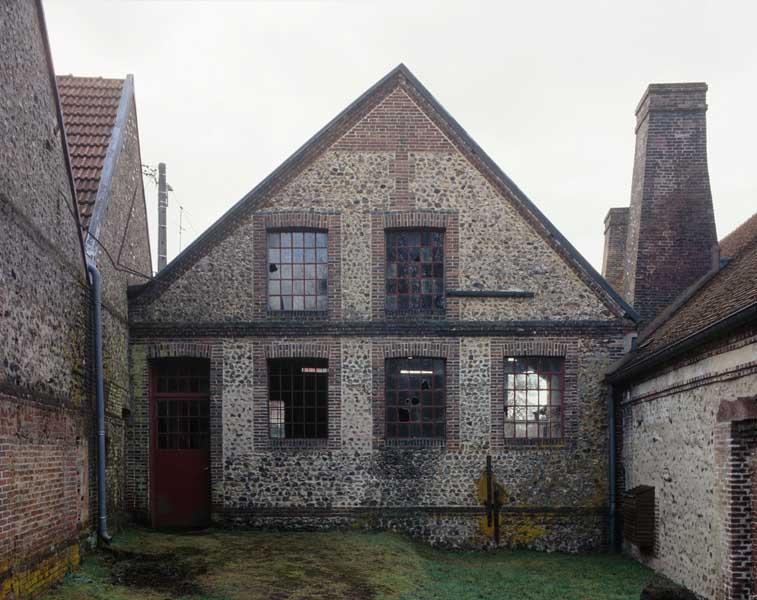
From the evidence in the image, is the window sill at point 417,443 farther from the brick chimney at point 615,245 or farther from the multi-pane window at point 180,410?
the brick chimney at point 615,245

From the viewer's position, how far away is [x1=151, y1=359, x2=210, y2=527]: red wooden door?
15.8m

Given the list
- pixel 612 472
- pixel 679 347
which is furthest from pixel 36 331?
pixel 612 472

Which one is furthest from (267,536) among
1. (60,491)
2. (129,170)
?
(129,170)

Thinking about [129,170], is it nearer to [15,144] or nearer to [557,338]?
[15,144]

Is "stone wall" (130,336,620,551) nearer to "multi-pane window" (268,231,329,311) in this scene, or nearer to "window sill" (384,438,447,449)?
"window sill" (384,438,447,449)

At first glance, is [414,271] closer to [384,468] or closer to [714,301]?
[384,468]

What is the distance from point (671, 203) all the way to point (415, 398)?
7357 mm

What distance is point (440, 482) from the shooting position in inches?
610

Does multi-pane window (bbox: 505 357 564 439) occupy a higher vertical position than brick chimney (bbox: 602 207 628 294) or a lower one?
lower

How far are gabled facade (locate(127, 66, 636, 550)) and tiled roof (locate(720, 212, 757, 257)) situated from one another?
2.60 m

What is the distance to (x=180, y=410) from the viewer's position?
16.0 metres

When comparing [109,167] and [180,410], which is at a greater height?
[109,167]

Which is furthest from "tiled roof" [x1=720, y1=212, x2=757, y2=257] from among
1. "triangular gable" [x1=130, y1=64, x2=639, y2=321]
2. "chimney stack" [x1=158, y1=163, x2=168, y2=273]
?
"chimney stack" [x1=158, y1=163, x2=168, y2=273]

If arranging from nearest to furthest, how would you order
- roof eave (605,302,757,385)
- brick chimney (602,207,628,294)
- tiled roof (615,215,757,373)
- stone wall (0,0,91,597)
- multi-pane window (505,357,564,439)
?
stone wall (0,0,91,597)
roof eave (605,302,757,385)
tiled roof (615,215,757,373)
multi-pane window (505,357,564,439)
brick chimney (602,207,628,294)
